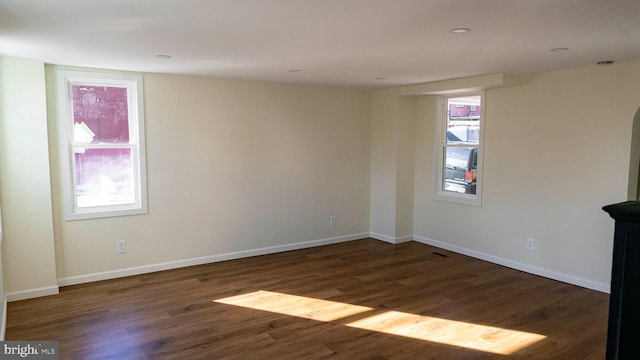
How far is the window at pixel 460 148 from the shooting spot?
5.26 m

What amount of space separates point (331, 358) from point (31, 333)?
2.27 m

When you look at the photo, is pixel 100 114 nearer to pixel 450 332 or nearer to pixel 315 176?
pixel 315 176

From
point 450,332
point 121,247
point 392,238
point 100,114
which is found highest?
point 100,114

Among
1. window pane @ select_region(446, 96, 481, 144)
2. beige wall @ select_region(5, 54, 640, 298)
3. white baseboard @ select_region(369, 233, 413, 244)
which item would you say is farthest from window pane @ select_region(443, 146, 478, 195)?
white baseboard @ select_region(369, 233, 413, 244)

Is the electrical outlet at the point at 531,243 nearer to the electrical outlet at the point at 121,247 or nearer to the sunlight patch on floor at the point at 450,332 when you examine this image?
the sunlight patch on floor at the point at 450,332

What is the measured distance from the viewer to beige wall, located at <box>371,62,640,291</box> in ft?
13.1

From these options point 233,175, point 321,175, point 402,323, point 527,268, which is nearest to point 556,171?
point 527,268

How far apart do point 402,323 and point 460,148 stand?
2869mm

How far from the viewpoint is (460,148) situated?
5.50m

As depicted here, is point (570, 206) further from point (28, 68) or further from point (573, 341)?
point (28, 68)

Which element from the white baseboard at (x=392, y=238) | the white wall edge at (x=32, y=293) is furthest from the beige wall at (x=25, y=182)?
the white baseboard at (x=392, y=238)

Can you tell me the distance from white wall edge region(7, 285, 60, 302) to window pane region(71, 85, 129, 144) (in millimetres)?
1450

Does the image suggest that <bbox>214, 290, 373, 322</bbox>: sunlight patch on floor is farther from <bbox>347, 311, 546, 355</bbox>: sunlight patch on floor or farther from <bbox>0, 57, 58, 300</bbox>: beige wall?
<bbox>0, 57, 58, 300</bbox>: beige wall

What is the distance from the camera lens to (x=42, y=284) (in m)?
3.95
